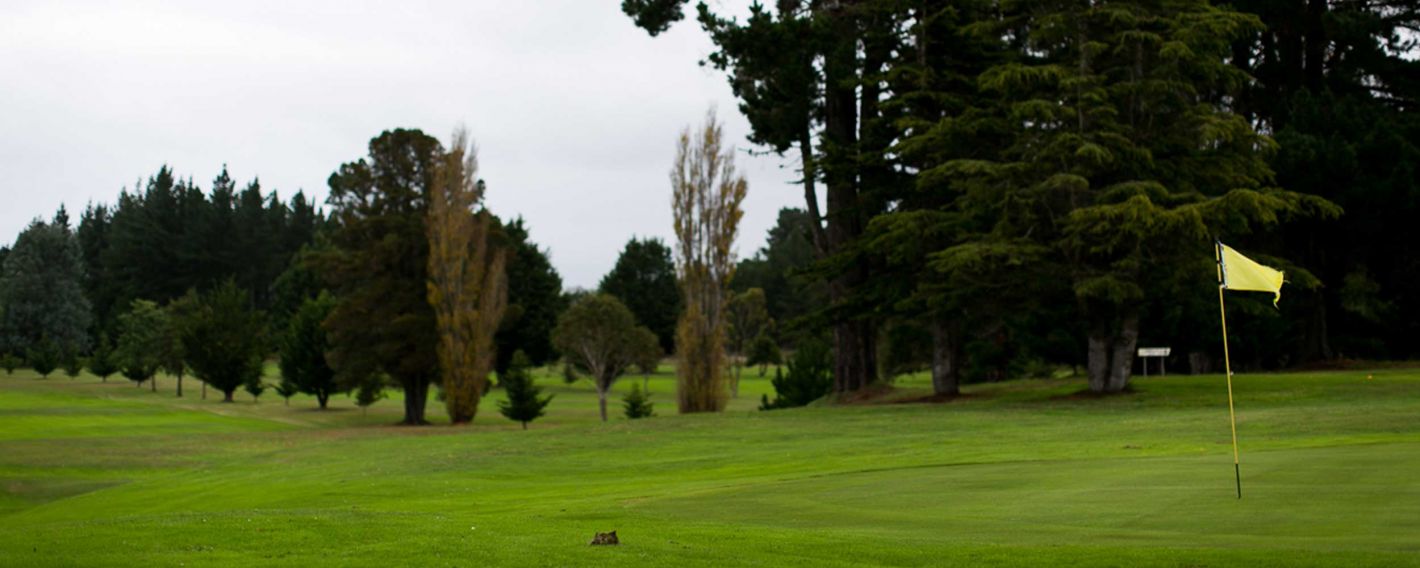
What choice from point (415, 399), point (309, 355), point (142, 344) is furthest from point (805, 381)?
point (142, 344)

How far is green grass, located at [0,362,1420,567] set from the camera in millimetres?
11375

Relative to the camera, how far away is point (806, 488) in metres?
18.3

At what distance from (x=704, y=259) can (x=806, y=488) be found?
27.0 metres

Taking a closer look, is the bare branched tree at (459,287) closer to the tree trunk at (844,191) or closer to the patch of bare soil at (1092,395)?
the tree trunk at (844,191)

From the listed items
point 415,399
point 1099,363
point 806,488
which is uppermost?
point 1099,363


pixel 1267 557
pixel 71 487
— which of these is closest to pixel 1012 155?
pixel 71 487

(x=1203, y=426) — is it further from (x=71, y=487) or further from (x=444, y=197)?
(x=444, y=197)

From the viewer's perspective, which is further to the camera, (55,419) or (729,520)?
(55,419)

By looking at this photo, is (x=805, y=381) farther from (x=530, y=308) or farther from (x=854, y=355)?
(x=530, y=308)

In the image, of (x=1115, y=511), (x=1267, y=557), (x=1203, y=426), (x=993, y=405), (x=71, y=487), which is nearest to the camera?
(x=1267, y=557)

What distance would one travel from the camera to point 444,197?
51.9m

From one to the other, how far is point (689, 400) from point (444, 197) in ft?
47.2

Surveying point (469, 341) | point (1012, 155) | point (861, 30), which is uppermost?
point (861, 30)

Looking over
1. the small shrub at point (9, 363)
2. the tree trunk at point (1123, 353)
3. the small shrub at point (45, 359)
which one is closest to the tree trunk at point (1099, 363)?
the tree trunk at point (1123, 353)
